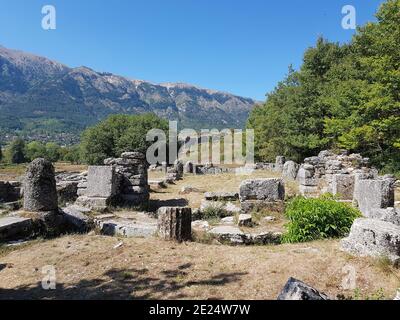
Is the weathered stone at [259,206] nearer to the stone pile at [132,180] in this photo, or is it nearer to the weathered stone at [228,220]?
the weathered stone at [228,220]

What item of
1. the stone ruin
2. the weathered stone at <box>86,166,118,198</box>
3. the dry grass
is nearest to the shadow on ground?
the dry grass

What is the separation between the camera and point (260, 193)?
1218 centimetres

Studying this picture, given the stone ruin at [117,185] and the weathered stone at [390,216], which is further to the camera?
the stone ruin at [117,185]

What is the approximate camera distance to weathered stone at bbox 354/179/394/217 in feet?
32.5

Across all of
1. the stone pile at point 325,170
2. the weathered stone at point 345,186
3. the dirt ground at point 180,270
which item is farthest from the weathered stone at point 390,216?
the stone pile at point 325,170

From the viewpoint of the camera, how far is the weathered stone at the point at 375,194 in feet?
32.5

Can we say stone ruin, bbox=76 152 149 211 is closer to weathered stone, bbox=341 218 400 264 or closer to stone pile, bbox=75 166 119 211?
stone pile, bbox=75 166 119 211

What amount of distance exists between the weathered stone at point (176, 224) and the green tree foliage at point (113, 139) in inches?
1735

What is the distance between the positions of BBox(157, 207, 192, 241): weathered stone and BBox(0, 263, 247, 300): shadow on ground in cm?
184

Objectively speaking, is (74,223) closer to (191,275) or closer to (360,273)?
(191,275)

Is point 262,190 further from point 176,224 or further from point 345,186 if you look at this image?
point 176,224
